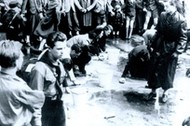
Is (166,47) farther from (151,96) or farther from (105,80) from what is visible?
(105,80)

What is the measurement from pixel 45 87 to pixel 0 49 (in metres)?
0.92

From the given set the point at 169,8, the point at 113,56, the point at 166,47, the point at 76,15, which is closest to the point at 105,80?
the point at 166,47

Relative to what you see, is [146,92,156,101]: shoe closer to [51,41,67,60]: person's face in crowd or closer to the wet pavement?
the wet pavement

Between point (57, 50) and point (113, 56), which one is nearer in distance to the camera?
point (57, 50)

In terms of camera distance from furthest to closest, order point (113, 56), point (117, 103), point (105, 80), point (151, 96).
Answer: point (113, 56)
point (105, 80)
point (151, 96)
point (117, 103)

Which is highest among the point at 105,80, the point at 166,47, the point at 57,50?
the point at 57,50

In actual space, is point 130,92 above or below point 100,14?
below

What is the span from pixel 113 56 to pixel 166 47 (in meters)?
3.36

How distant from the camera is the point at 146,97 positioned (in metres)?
7.88

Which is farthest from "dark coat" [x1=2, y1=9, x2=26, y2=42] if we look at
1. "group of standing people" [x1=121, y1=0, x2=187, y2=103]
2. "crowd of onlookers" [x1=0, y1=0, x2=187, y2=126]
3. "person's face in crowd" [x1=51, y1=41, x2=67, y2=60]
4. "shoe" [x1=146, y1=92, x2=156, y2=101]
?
"person's face in crowd" [x1=51, y1=41, x2=67, y2=60]

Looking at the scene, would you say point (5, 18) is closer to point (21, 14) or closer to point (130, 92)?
point (21, 14)

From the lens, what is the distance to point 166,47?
7332mm

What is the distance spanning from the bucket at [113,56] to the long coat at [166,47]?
2640mm

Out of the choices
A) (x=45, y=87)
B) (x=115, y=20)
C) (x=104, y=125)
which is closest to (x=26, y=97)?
(x=45, y=87)
